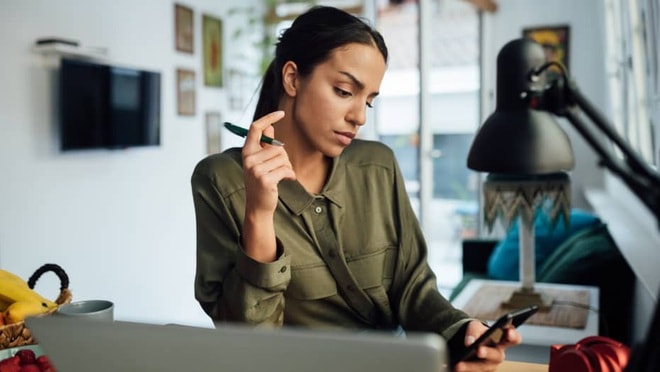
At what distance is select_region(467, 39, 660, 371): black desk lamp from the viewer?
56 cm

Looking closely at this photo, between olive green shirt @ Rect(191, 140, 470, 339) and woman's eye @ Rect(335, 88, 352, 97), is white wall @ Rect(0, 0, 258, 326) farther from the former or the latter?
woman's eye @ Rect(335, 88, 352, 97)

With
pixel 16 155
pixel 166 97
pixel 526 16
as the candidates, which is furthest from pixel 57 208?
pixel 526 16

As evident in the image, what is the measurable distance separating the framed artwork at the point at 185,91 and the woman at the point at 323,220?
9.02 ft

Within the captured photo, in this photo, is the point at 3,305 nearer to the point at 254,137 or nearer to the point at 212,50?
the point at 254,137

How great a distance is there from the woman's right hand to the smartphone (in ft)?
1.11

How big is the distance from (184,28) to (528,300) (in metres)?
2.65

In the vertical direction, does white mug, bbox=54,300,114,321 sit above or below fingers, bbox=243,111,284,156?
below

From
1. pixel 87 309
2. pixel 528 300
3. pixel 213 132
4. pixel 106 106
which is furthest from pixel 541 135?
pixel 213 132

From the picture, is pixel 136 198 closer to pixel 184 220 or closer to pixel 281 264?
pixel 184 220

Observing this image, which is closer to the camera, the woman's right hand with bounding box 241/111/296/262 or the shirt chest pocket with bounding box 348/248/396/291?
the woman's right hand with bounding box 241/111/296/262

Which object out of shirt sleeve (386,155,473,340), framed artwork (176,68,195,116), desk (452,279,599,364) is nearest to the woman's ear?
shirt sleeve (386,155,473,340)

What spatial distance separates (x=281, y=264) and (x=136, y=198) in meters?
2.74

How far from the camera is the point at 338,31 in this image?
1.18m

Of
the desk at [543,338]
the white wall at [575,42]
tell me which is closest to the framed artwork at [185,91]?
the white wall at [575,42]
